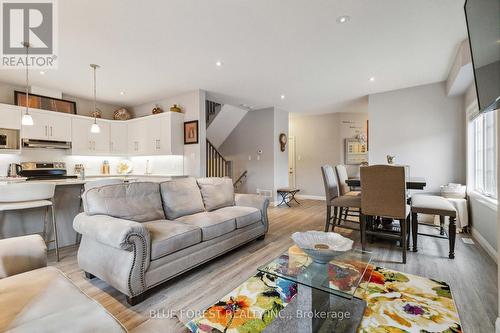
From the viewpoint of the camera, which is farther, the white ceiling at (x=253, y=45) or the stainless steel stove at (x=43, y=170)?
the stainless steel stove at (x=43, y=170)

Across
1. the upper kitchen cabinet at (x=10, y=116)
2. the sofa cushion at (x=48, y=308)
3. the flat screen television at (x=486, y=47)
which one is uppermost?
the upper kitchen cabinet at (x=10, y=116)

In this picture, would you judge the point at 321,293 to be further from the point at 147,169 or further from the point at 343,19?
the point at 147,169

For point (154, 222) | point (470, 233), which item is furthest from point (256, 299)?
point (470, 233)

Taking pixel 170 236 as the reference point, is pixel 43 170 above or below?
above

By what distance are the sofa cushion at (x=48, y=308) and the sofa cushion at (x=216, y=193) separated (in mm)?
1970

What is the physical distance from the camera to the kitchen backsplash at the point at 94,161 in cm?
446

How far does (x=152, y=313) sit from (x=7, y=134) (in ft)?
14.9

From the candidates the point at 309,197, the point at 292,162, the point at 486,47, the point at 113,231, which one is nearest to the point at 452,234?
the point at 486,47

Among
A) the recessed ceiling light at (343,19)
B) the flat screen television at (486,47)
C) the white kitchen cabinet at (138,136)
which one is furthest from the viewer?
the white kitchen cabinet at (138,136)

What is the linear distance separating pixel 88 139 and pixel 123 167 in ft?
3.46

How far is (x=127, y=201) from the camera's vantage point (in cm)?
246

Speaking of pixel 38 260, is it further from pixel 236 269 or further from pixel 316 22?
pixel 316 22

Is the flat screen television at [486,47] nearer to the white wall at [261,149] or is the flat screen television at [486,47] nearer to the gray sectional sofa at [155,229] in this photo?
the gray sectional sofa at [155,229]

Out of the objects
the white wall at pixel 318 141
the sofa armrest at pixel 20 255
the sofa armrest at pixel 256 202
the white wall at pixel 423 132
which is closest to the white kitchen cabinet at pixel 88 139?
the sofa armrest at pixel 256 202
